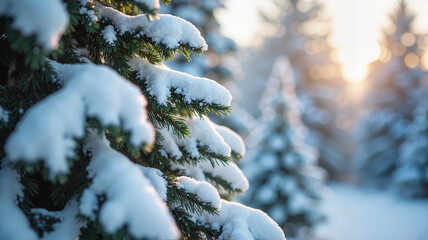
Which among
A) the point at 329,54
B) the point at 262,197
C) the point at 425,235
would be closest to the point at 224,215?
the point at 262,197

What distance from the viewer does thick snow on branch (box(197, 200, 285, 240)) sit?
1.99 meters

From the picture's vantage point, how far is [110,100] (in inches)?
52.0

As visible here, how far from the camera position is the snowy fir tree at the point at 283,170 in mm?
7977

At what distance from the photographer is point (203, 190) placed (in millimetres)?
1926

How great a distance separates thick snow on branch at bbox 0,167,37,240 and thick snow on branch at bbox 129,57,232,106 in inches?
37.0

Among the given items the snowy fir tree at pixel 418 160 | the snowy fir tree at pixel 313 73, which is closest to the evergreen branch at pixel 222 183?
the snowy fir tree at pixel 418 160

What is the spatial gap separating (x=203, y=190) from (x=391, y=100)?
19129 mm

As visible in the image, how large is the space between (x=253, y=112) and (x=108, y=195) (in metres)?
20.2

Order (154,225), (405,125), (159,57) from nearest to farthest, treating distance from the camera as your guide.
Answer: (154,225) < (159,57) < (405,125)

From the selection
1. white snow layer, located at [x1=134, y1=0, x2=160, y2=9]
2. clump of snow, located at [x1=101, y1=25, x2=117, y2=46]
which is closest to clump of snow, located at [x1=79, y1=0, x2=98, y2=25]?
clump of snow, located at [x1=101, y1=25, x2=117, y2=46]

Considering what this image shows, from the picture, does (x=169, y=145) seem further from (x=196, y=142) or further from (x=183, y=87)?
(x=183, y=87)

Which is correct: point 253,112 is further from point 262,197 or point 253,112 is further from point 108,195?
point 108,195

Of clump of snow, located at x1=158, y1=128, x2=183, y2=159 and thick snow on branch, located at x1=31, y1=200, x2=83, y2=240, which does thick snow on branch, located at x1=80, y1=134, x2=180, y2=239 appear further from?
clump of snow, located at x1=158, y1=128, x2=183, y2=159

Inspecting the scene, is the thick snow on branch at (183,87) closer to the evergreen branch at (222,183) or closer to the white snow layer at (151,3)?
the white snow layer at (151,3)
